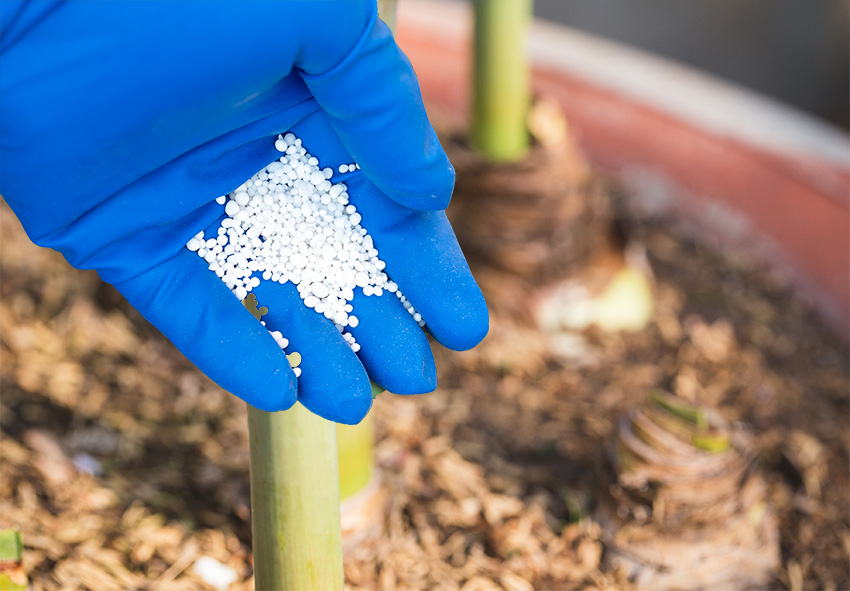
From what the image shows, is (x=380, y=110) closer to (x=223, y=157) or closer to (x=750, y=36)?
(x=223, y=157)

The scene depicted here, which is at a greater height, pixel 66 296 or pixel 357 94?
pixel 357 94

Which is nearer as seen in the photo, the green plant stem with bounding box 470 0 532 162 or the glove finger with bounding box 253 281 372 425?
the glove finger with bounding box 253 281 372 425

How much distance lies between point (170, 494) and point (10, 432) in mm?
248

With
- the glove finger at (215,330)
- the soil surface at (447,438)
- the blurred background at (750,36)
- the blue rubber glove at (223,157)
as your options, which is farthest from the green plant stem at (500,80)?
the blurred background at (750,36)

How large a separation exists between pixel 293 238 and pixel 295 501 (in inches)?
9.6

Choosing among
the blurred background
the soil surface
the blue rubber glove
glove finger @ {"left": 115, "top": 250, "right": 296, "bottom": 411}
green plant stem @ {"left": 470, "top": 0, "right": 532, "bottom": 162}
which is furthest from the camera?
the blurred background

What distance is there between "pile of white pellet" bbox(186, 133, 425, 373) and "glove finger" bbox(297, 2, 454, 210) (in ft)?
0.25

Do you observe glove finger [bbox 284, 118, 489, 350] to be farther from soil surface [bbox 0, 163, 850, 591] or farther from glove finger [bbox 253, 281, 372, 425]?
soil surface [bbox 0, 163, 850, 591]

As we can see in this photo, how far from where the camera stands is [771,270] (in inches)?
64.6

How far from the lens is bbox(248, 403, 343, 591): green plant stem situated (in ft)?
2.49

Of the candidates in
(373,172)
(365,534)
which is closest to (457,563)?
(365,534)

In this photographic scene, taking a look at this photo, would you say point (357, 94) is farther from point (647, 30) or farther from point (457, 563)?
point (647, 30)

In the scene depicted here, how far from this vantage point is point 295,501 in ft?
2.55

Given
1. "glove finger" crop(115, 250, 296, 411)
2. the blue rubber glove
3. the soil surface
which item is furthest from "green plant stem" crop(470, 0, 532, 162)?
"glove finger" crop(115, 250, 296, 411)
